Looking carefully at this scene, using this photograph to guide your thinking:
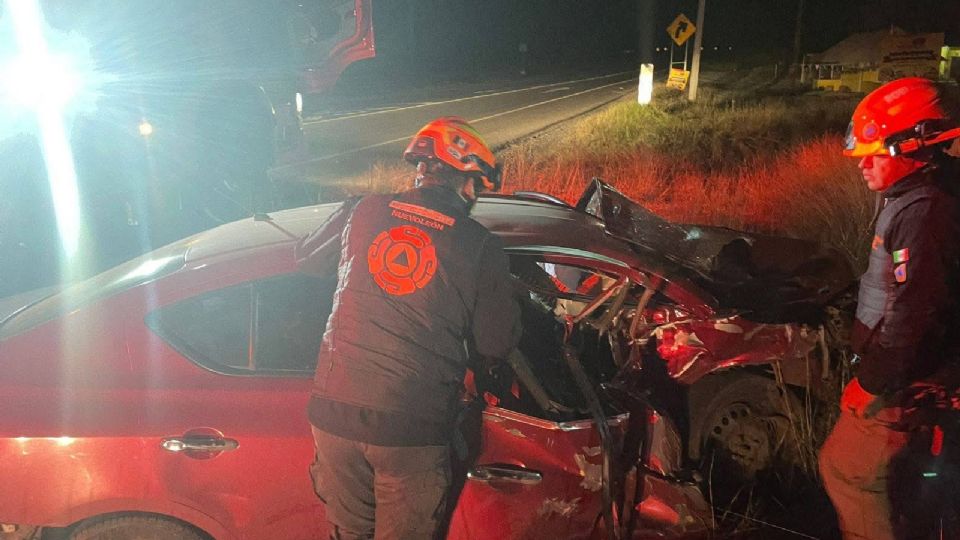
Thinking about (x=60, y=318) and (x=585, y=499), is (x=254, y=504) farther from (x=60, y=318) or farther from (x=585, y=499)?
(x=585, y=499)

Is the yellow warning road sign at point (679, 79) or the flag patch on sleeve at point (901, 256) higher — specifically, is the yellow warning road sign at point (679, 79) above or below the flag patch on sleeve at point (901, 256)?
above

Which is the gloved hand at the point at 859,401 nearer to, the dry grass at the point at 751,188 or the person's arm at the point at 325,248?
the person's arm at the point at 325,248

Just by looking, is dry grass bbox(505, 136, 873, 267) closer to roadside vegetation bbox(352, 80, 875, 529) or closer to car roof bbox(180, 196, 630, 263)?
roadside vegetation bbox(352, 80, 875, 529)

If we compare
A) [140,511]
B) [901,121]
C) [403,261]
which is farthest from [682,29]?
[140,511]

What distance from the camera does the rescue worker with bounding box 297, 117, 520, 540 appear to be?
2.05 metres

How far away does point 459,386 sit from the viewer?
2.21m

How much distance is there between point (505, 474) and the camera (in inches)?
94.0

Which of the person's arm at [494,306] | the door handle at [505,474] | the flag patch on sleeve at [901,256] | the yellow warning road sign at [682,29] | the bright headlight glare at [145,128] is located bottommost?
the door handle at [505,474]

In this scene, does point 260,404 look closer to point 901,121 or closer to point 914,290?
point 914,290

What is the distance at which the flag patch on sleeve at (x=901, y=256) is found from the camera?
2.10 meters

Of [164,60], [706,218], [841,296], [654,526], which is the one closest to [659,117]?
[706,218]

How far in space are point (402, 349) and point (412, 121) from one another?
663 inches

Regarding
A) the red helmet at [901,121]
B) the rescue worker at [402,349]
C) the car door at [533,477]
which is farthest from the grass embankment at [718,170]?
the rescue worker at [402,349]

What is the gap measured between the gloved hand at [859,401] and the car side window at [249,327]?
176 cm
